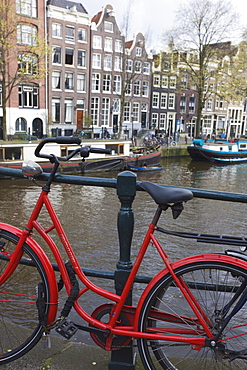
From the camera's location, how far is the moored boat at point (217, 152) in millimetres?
26062

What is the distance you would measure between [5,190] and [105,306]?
1262 cm

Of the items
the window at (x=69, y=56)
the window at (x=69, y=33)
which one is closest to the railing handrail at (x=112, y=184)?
the window at (x=69, y=56)

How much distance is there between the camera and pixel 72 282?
1.75 metres

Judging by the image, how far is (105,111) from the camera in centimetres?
3083

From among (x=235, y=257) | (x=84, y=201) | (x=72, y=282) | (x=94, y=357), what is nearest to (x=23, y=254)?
(x=72, y=282)

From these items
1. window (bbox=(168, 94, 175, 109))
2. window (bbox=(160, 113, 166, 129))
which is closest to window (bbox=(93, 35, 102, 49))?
window (bbox=(160, 113, 166, 129))

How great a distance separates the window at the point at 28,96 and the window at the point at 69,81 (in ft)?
8.83

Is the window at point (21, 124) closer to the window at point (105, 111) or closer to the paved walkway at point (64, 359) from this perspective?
the window at point (105, 111)

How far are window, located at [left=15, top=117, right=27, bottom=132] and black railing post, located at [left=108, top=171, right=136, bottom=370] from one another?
25659mm

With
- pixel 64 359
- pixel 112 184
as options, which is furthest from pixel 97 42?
pixel 64 359

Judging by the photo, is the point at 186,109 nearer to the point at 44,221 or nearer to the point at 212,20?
the point at 212,20

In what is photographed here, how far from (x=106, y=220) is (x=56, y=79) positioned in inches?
779

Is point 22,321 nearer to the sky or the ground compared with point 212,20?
nearer to the ground

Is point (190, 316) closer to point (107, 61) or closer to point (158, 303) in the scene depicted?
point (158, 303)
